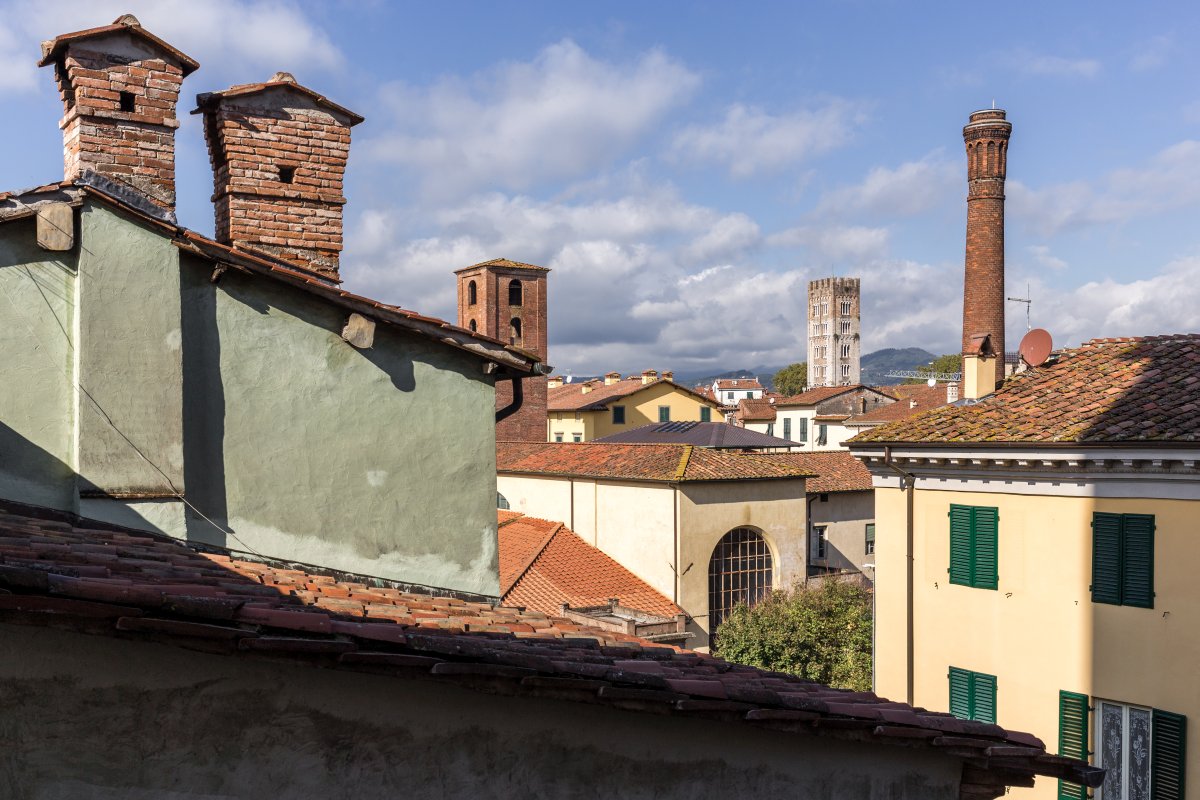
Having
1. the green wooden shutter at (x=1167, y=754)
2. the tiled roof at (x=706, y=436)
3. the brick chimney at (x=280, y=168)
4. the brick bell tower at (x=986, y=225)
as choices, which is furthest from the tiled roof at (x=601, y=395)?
the brick chimney at (x=280, y=168)

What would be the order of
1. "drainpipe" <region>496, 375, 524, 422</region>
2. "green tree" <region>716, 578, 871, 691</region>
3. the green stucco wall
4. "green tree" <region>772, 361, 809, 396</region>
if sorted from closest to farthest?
the green stucco wall → "drainpipe" <region>496, 375, 524, 422</region> → "green tree" <region>716, 578, 871, 691</region> → "green tree" <region>772, 361, 809, 396</region>

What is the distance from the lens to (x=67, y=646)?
3.34m

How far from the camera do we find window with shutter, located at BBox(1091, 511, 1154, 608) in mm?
12406

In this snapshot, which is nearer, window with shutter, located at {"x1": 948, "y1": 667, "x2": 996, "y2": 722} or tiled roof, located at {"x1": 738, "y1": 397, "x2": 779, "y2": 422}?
window with shutter, located at {"x1": 948, "y1": 667, "x2": 996, "y2": 722}

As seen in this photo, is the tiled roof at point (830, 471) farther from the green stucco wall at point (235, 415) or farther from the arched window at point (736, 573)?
the green stucco wall at point (235, 415)

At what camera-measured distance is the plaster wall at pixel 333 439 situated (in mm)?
7242

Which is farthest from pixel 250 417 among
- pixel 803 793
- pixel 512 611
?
pixel 803 793

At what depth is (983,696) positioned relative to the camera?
14234 mm

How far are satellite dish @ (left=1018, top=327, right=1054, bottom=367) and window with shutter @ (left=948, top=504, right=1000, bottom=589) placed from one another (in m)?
3.63

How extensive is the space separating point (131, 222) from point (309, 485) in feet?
7.56

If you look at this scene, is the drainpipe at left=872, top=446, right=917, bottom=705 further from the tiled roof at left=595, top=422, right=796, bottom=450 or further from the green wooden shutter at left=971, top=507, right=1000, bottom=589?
the tiled roof at left=595, top=422, right=796, bottom=450

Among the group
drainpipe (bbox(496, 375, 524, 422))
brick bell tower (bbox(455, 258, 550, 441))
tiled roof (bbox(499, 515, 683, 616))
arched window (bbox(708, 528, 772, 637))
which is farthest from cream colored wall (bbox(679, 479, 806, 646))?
brick bell tower (bbox(455, 258, 550, 441))

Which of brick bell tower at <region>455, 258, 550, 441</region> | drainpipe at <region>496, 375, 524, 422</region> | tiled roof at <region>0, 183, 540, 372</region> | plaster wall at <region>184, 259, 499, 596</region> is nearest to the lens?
tiled roof at <region>0, 183, 540, 372</region>

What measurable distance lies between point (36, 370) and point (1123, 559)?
1237 cm
